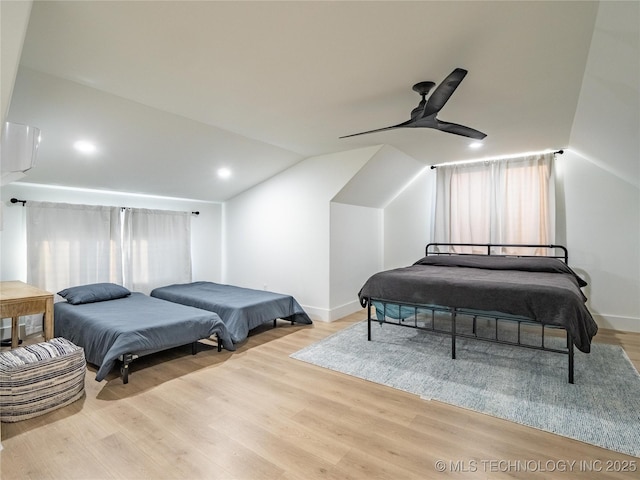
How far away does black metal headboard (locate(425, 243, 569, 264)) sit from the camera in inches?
175

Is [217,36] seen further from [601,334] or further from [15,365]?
[601,334]

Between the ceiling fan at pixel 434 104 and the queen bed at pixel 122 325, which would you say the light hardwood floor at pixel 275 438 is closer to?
the queen bed at pixel 122 325

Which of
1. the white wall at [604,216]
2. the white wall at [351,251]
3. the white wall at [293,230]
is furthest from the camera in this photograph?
the white wall at [351,251]

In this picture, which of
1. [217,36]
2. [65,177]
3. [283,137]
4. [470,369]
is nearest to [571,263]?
[470,369]

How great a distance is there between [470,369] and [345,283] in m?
2.33

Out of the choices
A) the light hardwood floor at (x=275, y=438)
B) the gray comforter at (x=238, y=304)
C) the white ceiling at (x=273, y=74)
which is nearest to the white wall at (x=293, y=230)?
the gray comforter at (x=238, y=304)

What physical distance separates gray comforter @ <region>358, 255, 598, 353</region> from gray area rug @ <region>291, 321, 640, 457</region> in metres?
0.44

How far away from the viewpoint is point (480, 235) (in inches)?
196

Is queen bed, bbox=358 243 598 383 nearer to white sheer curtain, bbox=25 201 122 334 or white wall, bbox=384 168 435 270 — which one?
white wall, bbox=384 168 435 270

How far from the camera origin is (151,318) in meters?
3.23

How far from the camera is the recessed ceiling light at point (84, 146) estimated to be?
Answer: 3.25m

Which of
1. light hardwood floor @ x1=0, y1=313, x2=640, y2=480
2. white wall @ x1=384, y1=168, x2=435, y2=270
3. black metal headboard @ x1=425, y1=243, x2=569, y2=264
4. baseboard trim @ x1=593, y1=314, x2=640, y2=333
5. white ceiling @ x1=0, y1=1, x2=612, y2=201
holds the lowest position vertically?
light hardwood floor @ x1=0, y1=313, x2=640, y2=480

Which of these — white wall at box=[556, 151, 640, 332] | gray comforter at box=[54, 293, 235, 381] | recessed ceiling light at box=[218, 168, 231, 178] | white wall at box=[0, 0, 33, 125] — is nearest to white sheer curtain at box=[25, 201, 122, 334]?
gray comforter at box=[54, 293, 235, 381]

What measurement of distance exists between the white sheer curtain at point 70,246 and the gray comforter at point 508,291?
362 centimetres
